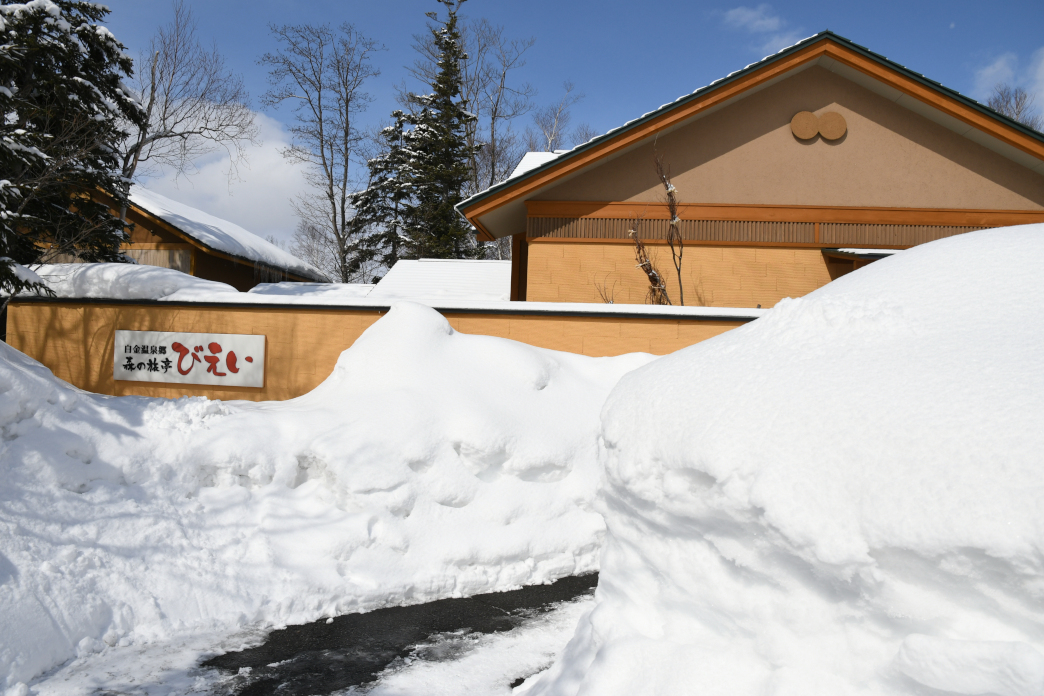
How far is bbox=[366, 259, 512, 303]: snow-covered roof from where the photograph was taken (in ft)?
50.8

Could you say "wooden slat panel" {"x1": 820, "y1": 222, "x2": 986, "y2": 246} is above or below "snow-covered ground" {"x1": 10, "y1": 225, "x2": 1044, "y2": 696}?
above

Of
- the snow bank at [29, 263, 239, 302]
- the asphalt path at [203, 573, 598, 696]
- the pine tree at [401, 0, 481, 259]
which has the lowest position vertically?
the asphalt path at [203, 573, 598, 696]

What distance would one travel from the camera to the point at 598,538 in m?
6.32

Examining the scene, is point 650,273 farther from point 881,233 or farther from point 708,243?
point 881,233

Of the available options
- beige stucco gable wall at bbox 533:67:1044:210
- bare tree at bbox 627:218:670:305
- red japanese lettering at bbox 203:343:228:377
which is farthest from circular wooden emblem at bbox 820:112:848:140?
red japanese lettering at bbox 203:343:228:377

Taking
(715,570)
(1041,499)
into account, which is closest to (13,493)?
(715,570)

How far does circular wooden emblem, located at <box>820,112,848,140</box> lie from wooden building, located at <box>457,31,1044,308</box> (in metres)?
0.02

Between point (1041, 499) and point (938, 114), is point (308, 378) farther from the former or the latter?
point (938, 114)

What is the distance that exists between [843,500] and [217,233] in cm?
2039

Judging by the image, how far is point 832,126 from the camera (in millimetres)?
11281

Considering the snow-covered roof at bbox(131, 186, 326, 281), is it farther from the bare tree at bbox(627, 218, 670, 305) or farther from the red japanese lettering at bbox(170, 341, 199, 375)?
the bare tree at bbox(627, 218, 670, 305)

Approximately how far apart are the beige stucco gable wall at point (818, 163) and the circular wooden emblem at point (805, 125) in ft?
0.45

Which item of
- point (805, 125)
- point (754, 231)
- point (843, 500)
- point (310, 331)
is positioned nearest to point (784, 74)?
point (805, 125)

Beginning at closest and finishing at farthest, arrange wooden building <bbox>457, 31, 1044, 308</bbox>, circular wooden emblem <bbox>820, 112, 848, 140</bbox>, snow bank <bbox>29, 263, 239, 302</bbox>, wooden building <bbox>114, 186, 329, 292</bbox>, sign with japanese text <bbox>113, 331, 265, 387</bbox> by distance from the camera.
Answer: sign with japanese text <bbox>113, 331, 265, 387</bbox> → snow bank <bbox>29, 263, 239, 302</bbox> → wooden building <bbox>457, 31, 1044, 308</bbox> → circular wooden emblem <bbox>820, 112, 848, 140</bbox> → wooden building <bbox>114, 186, 329, 292</bbox>
